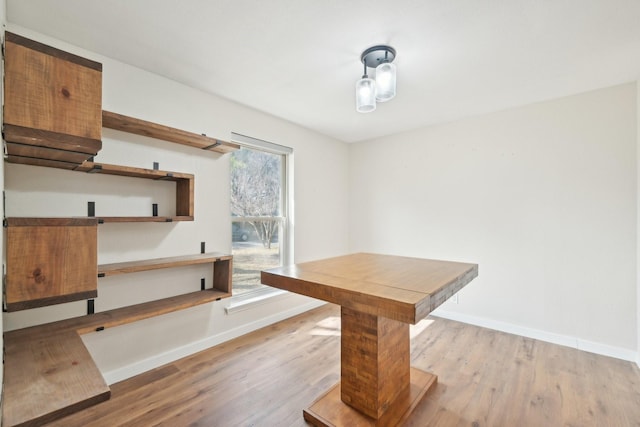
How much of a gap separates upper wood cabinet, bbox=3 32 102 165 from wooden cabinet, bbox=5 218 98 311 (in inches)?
10.9

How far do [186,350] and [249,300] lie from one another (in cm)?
74

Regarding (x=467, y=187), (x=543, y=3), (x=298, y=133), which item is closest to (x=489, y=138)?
(x=467, y=187)

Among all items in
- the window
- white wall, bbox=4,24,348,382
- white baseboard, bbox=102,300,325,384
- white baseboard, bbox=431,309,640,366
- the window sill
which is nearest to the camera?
white wall, bbox=4,24,348,382

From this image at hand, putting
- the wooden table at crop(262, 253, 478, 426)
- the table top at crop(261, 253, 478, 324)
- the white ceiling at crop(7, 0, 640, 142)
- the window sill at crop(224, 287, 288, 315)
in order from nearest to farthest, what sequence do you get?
the table top at crop(261, 253, 478, 324) → the wooden table at crop(262, 253, 478, 426) → the white ceiling at crop(7, 0, 640, 142) → the window sill at crop(224, 287, 288, 315)

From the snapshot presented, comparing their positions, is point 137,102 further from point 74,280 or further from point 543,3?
point 543,3

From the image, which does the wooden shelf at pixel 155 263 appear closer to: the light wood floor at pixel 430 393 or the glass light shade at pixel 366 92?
the light wood floor at pixel 430 393

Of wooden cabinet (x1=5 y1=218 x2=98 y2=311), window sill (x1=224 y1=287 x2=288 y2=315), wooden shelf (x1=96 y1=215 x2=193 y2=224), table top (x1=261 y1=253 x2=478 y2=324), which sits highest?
wooden shelf (x1=96 y1=215 x2=193 y2=224)

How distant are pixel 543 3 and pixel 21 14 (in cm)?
286

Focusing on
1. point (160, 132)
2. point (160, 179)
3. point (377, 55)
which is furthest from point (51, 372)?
point (377, 55)

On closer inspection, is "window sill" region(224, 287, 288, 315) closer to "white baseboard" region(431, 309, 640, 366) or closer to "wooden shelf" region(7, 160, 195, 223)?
"wooden shelf" region(7, 160, 195, 223)

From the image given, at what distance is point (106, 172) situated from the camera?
1985mm

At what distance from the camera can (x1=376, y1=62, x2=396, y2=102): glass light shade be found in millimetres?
1830

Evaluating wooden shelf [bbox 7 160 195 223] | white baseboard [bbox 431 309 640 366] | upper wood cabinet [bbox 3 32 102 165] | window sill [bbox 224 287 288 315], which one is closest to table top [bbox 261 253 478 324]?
wooden shelf [bbox 7 160 195 223]

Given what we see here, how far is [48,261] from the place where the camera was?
39.1 inches
